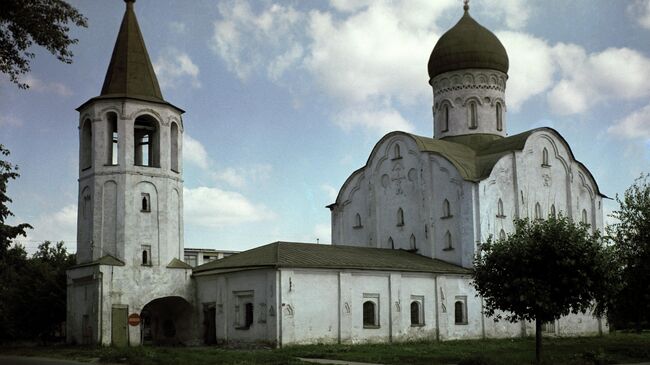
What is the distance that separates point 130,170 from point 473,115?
20.9 meters

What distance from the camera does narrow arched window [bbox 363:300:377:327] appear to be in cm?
3362

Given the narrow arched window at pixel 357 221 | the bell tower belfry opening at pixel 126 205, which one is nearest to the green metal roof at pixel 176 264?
the bell tower belfry opening at pixel 126 205

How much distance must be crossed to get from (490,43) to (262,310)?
23.0m

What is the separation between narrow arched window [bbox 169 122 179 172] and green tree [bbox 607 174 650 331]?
Answer: 19492 mm

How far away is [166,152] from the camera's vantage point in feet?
117

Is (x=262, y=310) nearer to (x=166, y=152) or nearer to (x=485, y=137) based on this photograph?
(x=166, y=152)

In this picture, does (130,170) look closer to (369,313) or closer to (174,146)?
(174,146)

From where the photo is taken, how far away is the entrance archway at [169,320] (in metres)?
35.8

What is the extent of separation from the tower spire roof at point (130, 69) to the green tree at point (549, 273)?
18709mm

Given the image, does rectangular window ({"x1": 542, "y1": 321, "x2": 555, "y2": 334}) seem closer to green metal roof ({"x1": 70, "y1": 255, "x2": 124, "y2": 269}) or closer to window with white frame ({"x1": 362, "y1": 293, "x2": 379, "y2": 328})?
window with white frame ({"x1": 362, "y1": 293, "x2": 379, "y2": 328})

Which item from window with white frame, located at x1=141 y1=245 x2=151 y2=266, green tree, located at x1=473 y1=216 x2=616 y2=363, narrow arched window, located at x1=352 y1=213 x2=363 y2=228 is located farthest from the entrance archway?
green tree, located at x1=473 y1=216 x2=616 y2=363

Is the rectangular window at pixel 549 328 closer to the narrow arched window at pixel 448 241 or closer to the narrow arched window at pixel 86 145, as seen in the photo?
the narrow arched window at pixel 448 241

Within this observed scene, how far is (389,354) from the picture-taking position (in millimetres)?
26203

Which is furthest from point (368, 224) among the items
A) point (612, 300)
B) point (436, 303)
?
point (612, 300)
